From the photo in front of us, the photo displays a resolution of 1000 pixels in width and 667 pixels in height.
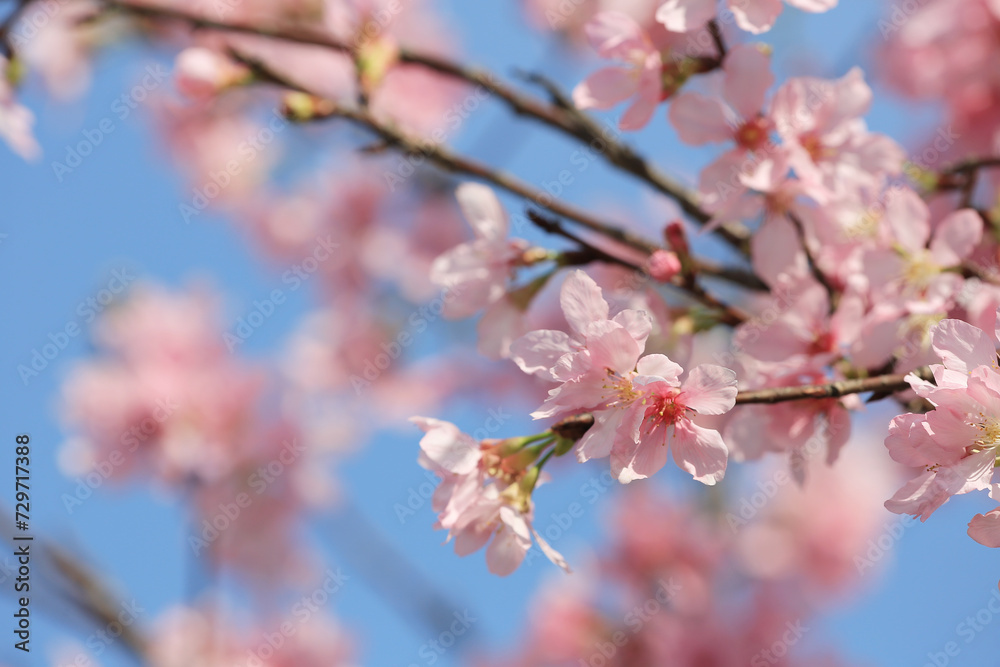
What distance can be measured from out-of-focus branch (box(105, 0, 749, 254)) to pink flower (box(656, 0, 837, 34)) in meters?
0.44

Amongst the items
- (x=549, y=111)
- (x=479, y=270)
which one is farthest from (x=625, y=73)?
(x=549, y=111)

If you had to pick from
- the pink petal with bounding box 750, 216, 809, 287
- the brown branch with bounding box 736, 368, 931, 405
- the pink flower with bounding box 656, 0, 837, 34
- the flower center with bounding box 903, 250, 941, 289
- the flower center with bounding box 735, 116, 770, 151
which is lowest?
the pink petal with bounding box 750, 216, 809, 287

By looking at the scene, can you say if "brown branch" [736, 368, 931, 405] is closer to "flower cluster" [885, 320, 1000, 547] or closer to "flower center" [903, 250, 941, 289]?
"flower cluster" [885, 320, 1000, 547]

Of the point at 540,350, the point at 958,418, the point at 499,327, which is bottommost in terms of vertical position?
the point at 499,327

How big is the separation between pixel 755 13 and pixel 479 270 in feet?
1.86

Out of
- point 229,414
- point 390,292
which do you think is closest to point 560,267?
point 229,414

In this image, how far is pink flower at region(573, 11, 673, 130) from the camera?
1.23 m

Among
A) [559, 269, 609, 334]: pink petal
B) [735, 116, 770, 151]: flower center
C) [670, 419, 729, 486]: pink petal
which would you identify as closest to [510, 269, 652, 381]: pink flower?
[559, 269, 609, 334]: pink petal

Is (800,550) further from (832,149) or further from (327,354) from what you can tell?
(832,149)

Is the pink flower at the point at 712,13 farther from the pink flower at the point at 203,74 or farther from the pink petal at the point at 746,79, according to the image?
the pink flower at the point at 203,74

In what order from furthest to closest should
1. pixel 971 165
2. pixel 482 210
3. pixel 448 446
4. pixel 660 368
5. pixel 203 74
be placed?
pixel 203 74
pixel 971 165
pixel 482 210
pixel 448 446
pixel 660 368

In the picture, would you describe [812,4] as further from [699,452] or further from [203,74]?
[203,74]

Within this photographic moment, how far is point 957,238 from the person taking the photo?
4.05ft

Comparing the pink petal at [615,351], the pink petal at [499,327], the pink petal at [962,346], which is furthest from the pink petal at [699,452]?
the pink petal at [499,327]
